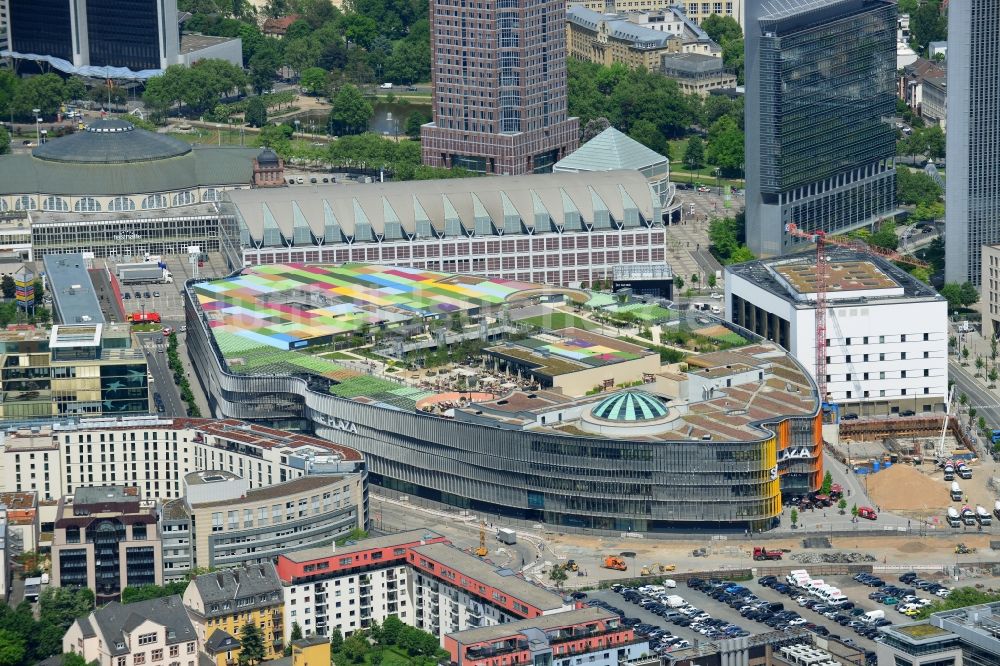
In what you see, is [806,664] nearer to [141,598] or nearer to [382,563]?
[382,563]

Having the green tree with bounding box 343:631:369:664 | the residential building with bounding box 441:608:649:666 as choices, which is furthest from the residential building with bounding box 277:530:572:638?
the residential building with bounding box 441:608:649:666

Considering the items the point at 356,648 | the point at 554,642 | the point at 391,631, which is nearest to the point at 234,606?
the point at 356,648

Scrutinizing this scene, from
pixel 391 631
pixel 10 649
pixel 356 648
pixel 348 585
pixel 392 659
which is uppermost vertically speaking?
pixel 348 585

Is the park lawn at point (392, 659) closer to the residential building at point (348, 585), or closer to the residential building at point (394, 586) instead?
the residential building at point (394, 586)

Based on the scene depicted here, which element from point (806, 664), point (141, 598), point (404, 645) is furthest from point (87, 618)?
point (806, 664)

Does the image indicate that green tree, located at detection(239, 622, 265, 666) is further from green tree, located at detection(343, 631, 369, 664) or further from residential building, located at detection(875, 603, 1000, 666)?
residential building, located at detection(875, 603, 1000, 666)

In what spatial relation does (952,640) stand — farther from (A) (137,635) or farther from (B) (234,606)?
(A) (137,635)
